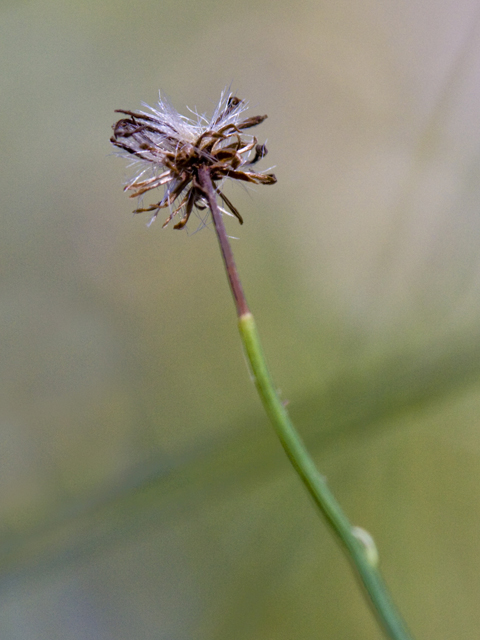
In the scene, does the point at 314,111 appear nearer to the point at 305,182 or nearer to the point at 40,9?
the point at 305,182

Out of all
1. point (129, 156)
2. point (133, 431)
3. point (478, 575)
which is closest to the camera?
point (129, 156)

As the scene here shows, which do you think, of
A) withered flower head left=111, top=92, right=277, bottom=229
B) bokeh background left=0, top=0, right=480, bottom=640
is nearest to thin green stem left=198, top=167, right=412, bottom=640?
withered flower head left=111, top=92, right=277, bottom=229

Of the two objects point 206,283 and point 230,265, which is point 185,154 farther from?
point 206,283

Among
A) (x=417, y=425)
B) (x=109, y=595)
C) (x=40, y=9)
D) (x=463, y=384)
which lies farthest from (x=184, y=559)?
(x=40, y=9)

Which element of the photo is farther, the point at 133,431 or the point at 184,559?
the point at 133,431

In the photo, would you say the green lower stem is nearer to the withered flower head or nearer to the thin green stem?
the thin green stem

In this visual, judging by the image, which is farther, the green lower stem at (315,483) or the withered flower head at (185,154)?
the withered flower head at (185,154)

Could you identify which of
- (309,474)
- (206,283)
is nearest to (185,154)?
(309,474)

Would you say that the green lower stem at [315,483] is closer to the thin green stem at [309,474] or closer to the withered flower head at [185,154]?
the thin green stem at [309,474]

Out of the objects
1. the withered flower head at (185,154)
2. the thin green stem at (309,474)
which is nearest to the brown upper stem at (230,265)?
the thin green stem at (309,474)
